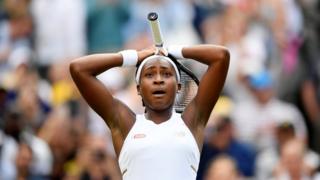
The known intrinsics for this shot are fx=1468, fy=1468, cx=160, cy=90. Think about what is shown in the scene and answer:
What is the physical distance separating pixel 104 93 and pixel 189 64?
255 inches

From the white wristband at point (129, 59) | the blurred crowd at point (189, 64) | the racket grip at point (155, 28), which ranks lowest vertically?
the blurred crowd at point (189, 64)

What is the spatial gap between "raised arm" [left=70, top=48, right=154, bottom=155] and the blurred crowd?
438 centimetres

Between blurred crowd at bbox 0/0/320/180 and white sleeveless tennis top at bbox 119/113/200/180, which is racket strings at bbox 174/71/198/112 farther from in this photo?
blurred crowd at bbox 0/0/320/180

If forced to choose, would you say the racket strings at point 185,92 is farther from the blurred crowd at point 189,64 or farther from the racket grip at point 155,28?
the blurred crowd at point 189,64

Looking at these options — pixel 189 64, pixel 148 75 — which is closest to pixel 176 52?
pixel 148 75

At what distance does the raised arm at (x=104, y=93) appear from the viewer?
1035 cm

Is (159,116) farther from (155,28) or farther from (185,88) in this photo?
(155,28)

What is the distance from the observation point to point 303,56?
17.6 meters

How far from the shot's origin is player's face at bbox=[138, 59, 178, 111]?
10203 millimetres

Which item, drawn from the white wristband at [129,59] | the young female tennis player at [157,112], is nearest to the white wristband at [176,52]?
the young female tennis player at [157,112]

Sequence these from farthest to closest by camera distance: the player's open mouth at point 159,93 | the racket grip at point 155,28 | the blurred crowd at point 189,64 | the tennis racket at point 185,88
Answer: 1. the blurred crowd at point 189,64
2. the tennis racket at point 185,88
3. the player's open mouth at point 159,93
4. the racket grip at point 155,28

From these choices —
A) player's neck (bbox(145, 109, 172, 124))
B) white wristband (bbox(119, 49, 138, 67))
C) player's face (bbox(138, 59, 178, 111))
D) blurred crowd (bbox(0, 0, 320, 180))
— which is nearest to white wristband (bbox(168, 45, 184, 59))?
player's face (bbox(138, 59, 178, 111))

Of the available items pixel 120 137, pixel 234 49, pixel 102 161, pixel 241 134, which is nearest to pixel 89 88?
pixel 120 137

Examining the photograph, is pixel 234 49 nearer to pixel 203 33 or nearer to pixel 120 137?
pixel 203 33
